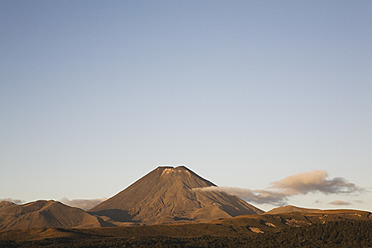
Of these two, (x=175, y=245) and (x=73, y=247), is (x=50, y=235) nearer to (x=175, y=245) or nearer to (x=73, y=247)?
(x=73, y=247)

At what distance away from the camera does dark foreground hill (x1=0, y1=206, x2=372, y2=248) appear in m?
92.6

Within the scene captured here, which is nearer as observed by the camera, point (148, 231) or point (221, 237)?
point (221, 237)

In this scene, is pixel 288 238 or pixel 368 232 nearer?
pixel 368 232

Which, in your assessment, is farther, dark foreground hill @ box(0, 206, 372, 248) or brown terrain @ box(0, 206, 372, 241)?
brown terrain @ box(0, 206, 372, 241)

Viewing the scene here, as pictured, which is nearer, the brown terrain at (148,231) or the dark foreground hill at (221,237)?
the dark foreground hill at (221,237)

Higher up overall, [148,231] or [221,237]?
[148,231]

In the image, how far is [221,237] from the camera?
141625 mm

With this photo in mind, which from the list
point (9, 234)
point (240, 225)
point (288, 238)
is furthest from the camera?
point (240, 225)

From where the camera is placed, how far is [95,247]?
375 ft

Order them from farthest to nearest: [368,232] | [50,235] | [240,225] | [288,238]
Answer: [240,225] → [50,235] → [288,238] → [368,232]

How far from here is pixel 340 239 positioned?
9175 centimetres

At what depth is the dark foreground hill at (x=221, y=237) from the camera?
92.6 meters

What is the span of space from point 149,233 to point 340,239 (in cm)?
8897

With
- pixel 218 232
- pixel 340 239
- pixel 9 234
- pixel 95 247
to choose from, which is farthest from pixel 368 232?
pixel 9 234
